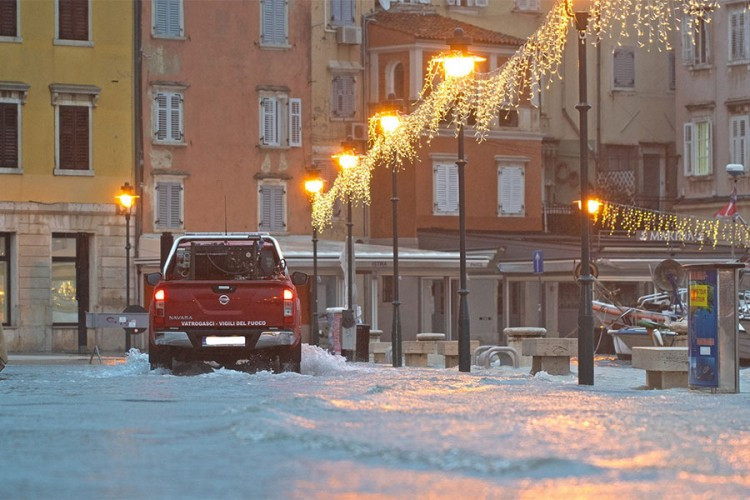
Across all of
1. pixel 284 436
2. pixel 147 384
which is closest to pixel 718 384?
pixel 147 384

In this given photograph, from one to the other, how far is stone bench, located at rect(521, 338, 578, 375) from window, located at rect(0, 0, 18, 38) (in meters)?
28.8

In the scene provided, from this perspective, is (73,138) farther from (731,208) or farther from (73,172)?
(731,208)

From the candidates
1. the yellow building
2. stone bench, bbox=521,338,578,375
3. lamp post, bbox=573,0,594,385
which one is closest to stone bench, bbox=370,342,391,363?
stone bench, bbox=521,338,578,375

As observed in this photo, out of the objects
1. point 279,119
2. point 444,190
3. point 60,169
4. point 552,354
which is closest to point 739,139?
point 444,190

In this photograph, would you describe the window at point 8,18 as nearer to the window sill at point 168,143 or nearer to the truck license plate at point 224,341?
the window sill at point 168,143

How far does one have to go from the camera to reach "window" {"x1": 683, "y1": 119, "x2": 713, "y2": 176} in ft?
210

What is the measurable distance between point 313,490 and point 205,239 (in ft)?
57.8

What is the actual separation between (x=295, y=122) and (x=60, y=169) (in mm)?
8004

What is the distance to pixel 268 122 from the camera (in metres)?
59.8

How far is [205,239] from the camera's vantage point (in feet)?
89.3

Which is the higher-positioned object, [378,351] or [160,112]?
[160,112]

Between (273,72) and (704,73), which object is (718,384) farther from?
(704,73)

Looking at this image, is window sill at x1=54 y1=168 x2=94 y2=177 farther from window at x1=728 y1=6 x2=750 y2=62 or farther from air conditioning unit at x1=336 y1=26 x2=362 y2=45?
window at x1=728 y1=6 x2=750 y2=62

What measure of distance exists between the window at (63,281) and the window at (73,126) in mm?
2037
